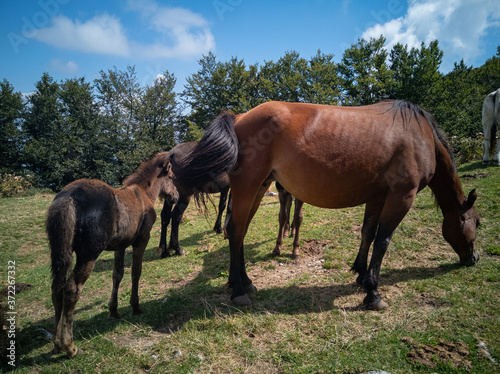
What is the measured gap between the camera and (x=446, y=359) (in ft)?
8.07

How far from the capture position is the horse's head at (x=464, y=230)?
4.18 metres

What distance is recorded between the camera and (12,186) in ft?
62.5

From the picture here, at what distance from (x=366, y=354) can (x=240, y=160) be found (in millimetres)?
2795

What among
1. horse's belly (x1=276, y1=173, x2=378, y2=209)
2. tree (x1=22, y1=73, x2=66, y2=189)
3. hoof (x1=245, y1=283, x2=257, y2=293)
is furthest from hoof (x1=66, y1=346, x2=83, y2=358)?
tree (x1=22, y1=73, x2=66, y2=189)

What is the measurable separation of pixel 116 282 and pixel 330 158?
143 inches

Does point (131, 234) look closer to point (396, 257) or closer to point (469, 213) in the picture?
point (396, 257)

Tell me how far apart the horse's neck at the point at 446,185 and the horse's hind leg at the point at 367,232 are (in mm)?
1174

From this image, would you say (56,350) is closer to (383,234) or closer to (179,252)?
(179,252)

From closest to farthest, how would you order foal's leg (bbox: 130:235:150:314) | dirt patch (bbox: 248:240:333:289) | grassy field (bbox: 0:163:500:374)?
grassy field (bbox: 0:163:500:374), foal's leg (bbox: 130:235:150:314), dirt patch (bbox: 248:240:333:289)

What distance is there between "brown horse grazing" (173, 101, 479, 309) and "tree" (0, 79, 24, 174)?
93.7ft

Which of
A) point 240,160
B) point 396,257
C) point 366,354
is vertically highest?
point 240,160

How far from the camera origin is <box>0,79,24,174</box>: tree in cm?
2406

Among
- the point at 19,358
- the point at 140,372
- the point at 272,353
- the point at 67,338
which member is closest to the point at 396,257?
the point at 272,353

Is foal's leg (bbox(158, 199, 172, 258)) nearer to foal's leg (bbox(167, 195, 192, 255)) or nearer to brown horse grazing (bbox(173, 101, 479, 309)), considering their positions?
foal's leg (bbox(167, 195, 192, 255))
